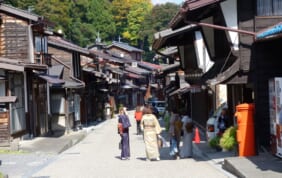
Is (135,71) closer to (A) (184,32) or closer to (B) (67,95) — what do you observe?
(B) (67,95)

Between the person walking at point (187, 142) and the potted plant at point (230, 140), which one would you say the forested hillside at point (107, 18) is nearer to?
the person walking at point (187, 142)

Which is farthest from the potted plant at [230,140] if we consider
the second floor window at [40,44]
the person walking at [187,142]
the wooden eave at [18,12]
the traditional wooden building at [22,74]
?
the second floor window at [40,44]

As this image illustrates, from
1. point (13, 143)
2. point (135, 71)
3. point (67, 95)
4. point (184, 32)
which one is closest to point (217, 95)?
point (184, 32)

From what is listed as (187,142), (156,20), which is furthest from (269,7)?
(156,20)

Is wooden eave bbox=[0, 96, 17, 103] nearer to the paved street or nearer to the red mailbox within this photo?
the paved street

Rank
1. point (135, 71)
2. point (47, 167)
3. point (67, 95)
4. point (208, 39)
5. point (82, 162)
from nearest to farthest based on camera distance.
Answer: point (47, 167) < point (82, 162) < point (208, 39) < point (67, 95) < point (135, 71)

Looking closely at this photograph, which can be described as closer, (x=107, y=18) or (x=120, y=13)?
(x=107, y=18)

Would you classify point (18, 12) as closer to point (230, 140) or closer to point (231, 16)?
point (231, 16)

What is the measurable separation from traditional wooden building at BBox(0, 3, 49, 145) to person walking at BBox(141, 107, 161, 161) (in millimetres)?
7340

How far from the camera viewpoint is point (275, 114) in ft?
44.9

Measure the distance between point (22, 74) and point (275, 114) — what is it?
54.6 ft

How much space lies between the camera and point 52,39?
42.8 meters

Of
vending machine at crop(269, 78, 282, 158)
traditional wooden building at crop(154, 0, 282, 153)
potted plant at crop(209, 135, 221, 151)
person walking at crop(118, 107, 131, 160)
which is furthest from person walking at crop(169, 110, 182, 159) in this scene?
vending machine at crop(269, 78, 282, 158)

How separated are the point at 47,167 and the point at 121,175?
376cm
